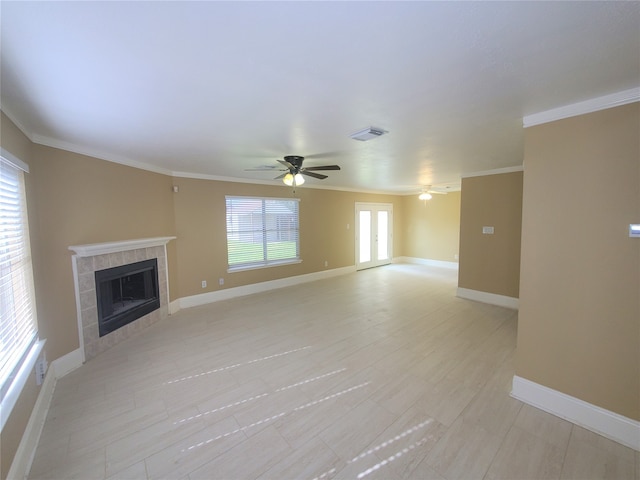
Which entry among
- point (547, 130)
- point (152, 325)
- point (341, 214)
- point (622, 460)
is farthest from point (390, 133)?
point (341, 214)

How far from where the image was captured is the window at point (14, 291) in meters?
1.71

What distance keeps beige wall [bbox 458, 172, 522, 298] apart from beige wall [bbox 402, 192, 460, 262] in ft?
9.28

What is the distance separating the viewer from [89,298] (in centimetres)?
317

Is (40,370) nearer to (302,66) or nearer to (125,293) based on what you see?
(125,293)

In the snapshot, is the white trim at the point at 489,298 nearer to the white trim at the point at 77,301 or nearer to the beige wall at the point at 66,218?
the beige wall at the point at 66,218

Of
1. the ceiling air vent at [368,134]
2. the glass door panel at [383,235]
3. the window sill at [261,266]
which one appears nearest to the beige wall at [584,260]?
the ceiling air vent at [368,134]

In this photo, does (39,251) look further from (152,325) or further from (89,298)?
(152,325)

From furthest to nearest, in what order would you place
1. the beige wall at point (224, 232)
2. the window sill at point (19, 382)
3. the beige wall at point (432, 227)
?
the beige wall at point (432, 227)
the beige wall at point (224, 232)
the window sill at point (19, 382)

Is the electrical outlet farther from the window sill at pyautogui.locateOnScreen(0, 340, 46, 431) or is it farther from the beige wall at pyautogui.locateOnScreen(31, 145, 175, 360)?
the beige wall at pyautogui.locateOnScreen(31, 145, 175, 360)

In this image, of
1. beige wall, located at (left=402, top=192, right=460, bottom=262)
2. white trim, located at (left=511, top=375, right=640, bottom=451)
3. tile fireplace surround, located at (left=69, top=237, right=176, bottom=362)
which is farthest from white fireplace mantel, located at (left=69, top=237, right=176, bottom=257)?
beige wall, located at (left=402, top=192, right=460, bottom=262)

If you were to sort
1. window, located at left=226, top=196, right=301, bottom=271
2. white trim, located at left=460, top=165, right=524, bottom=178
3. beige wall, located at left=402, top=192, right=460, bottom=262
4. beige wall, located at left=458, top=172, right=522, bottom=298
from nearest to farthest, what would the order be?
white trim, located at left=460, top=165, right=524, bottom=178 < beige wall, located at left=458, top=172, right=522, bottom=298 < window, located at left=226, top=196, right=301, bottom=271 < beige wall, located at left=402, top=192, right=460, bottom=262

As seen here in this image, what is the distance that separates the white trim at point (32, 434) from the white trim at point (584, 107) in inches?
171

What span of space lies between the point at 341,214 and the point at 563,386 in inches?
228

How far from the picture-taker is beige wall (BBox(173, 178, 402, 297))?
193 inches
